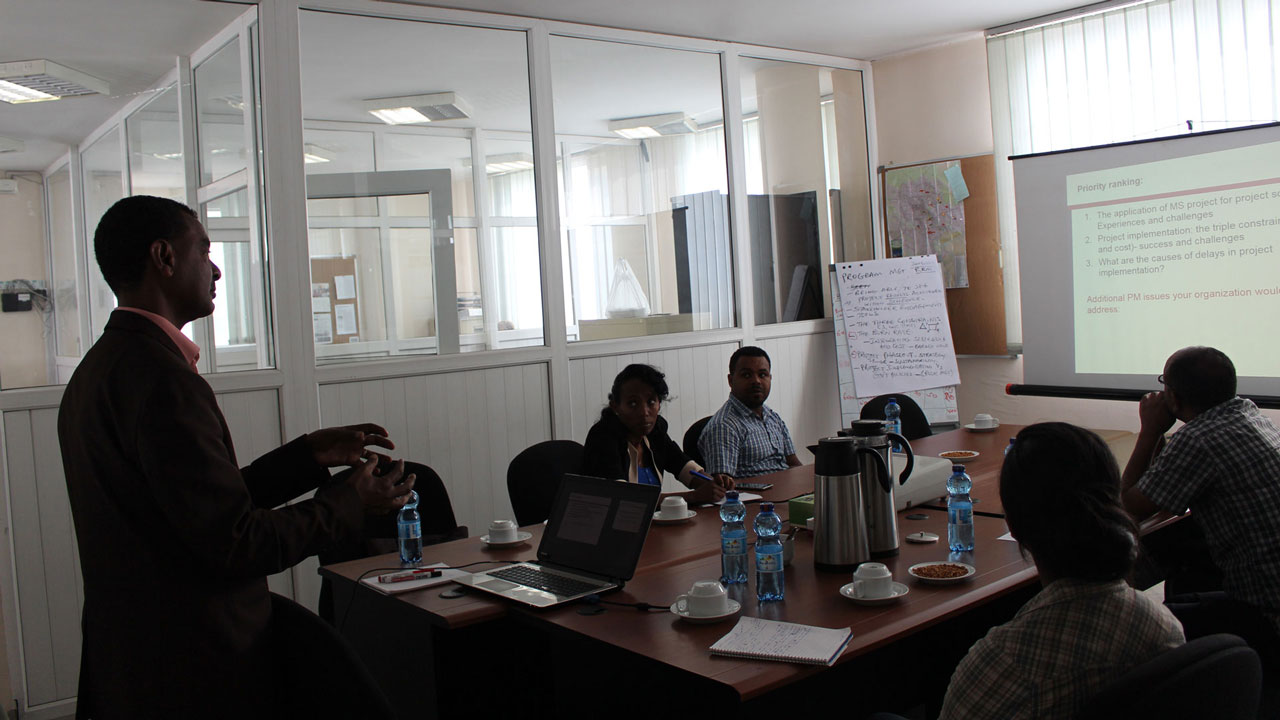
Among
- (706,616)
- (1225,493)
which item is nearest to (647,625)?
(706,616)

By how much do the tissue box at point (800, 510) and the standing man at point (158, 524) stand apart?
4.50 feet

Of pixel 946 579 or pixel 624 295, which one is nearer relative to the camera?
pixel 946 579

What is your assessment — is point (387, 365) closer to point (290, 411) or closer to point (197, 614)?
point (290, 411)

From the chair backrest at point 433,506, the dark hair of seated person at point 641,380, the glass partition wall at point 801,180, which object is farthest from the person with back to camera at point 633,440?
the glass partition wall at point 801,180

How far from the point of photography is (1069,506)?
1.44 meters

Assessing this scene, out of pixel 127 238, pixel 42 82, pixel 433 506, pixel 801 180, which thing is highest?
pixel 42 82

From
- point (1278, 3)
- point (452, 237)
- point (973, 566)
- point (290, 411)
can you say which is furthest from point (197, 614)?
point (1278, 3)

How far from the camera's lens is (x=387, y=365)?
4109 millimetres

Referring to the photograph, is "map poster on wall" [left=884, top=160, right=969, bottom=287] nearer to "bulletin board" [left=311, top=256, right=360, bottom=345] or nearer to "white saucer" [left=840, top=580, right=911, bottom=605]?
"bulletin board" [left=311, top=256, right=360, bottom=345]

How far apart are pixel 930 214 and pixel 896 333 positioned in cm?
84

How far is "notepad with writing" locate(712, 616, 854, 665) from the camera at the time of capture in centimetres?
161

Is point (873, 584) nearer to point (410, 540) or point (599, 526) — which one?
point (599, 526)

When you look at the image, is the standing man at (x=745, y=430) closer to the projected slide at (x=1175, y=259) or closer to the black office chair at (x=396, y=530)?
the black office chair at (x=396, y=530)

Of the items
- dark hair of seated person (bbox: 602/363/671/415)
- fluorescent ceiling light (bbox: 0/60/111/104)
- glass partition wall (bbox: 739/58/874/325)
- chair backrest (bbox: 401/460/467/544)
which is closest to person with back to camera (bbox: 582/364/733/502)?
dark hair of seated person (bbox: 602/363/671/415)
